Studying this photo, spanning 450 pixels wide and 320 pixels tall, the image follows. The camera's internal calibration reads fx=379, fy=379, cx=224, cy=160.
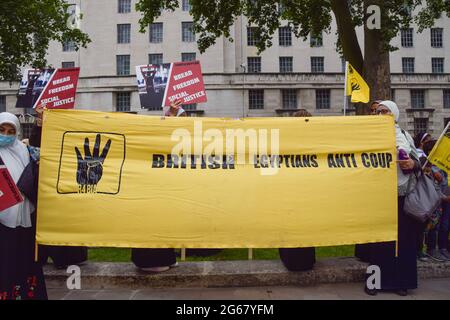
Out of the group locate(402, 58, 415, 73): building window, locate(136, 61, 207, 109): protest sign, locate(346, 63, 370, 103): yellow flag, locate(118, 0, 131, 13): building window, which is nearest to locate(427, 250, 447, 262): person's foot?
locate(346, 63, 370, 103): yellow flag

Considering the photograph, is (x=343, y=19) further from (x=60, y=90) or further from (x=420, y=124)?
(x=420, y=124)

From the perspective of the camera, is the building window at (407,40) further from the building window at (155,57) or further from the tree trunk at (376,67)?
the tree trunk at (376,67)

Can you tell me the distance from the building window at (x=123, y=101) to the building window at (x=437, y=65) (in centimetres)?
3435

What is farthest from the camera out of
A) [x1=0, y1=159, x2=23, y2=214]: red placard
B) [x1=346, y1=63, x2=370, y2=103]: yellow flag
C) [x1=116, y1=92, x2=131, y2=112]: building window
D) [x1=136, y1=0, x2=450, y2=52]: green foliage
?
[x1=116, y1=92, x2=131, y2=112]: building window

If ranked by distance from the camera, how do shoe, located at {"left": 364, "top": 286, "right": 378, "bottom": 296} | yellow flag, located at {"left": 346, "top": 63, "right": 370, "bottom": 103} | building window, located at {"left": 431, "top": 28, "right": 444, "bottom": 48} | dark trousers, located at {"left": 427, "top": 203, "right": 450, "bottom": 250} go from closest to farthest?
1. shoe, located at {"left": 364, "top": 286, "right": 378, "bottom": 296}
2. dark trousers, located at {"left": 427, "top": 203, "right": 450, "bottom": 250}
3. yellow flag, located at {"left": 346, "top": 63, "right": 370, "bottom": 103}
4. building window, located at {"left": 431, "top": 28, "right": 444, "bottom": 48}

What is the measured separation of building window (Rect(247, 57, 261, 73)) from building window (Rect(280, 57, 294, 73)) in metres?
2.63

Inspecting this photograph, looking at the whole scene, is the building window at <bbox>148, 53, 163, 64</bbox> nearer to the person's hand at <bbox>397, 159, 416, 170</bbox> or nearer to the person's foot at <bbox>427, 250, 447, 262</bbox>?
the person's foot at <bbox>427, 250, 447, 262</bbox>

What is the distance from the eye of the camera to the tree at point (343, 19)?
11.3 metres

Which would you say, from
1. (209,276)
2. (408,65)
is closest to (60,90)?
(209,276)

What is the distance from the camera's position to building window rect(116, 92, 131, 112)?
3978cm

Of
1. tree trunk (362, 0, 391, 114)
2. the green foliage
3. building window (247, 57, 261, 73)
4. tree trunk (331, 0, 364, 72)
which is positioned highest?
building window (247, 57, 261, 73)

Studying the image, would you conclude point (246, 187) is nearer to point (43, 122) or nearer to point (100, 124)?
point (100, 124)

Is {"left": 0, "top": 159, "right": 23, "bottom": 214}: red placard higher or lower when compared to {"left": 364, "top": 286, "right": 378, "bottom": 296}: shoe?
higher

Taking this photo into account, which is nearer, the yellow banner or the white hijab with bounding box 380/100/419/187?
the yellow banner
